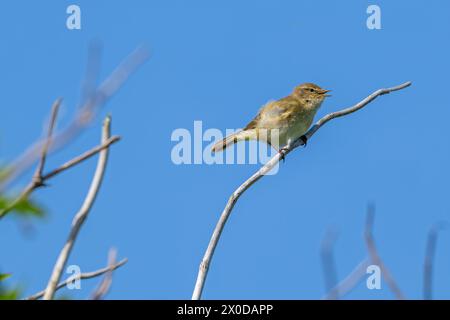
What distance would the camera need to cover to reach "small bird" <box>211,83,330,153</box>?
8.49 meters

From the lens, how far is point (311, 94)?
8.95 m

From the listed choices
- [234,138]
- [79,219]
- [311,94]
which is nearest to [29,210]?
[79,219]

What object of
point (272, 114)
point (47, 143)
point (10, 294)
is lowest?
point (10, 294)

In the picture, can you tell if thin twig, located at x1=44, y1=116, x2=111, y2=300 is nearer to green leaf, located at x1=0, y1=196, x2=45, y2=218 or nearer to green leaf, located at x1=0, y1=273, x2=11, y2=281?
green leaf, located at x1=0, y1=273, x2=11, y2=281

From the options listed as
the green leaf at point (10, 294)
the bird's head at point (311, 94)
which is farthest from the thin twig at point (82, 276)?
the bird's head at point (311, 94)

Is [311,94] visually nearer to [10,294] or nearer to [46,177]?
[10,294]

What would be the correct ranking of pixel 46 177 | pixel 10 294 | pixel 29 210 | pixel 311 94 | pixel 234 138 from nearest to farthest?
pixel 46 177 → pixel 10 294 → pixel 29 210 → pixel 234 138 → pixel 311 94

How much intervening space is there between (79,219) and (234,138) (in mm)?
6830

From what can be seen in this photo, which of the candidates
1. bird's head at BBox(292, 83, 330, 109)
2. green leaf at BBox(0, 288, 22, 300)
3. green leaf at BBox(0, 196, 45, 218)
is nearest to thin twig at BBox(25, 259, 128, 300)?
green leaf at BBox(0, 288, 22, 300)

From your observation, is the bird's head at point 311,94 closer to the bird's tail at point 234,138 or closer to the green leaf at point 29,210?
the bird's tail at point 234,138

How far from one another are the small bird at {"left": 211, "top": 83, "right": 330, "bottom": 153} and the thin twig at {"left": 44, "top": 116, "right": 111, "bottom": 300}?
20.8 ft

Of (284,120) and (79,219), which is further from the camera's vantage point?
(284,120)
